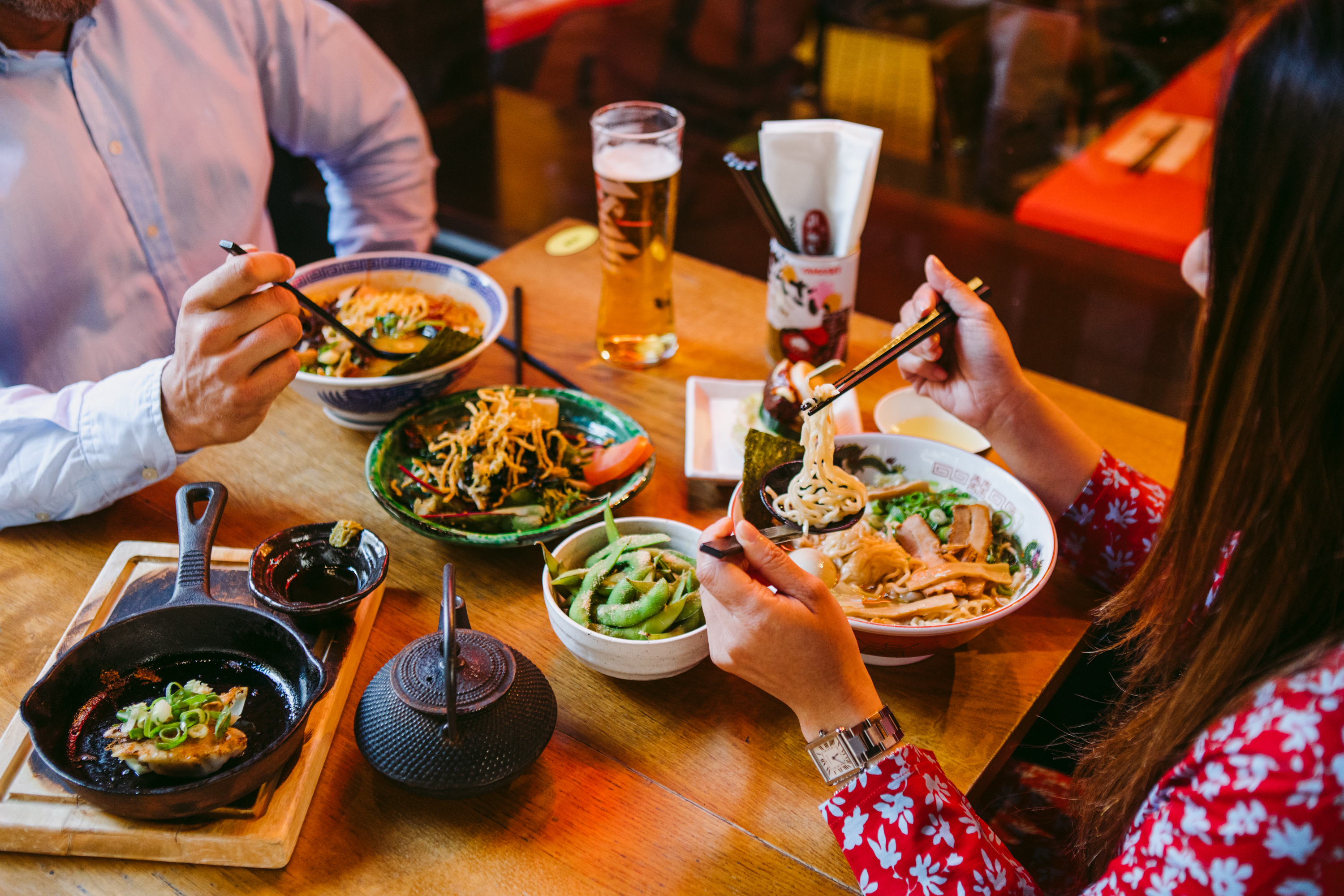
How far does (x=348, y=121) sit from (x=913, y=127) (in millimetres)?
4164

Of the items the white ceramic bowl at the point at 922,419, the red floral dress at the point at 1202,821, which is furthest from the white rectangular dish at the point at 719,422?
the red floral dress at the point at 1202,821

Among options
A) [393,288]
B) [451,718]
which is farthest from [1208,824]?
[393,288]

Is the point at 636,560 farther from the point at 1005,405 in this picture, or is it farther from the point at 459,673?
the point at 1005,405

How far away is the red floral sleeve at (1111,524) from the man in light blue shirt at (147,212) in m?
1.36

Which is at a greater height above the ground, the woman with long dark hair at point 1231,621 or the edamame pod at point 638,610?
the woman with long dark hair at point 1231,621

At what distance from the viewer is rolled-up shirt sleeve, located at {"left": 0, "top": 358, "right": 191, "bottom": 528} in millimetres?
1520

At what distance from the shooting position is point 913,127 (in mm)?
5730

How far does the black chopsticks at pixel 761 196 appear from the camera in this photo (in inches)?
74.3

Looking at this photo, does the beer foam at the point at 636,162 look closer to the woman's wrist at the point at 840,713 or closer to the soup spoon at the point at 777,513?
the soup spoon at the point at 777,513

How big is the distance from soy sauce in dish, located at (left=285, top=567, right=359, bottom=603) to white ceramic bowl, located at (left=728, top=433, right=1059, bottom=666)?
23.1 inches

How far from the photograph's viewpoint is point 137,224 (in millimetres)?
2049

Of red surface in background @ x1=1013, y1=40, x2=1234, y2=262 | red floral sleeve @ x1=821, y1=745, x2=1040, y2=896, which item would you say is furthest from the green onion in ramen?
red surface in background @ x1=1013, y1=40, x2=1234, y2=262

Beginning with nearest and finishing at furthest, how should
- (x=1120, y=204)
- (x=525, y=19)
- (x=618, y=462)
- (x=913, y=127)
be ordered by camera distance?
(x=618, y=462) < (x=1120, y=204) < (x=525, y=19) < (x=913, y=127)

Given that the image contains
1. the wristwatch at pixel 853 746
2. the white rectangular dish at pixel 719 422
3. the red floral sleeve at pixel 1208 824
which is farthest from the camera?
the white rectangular dish at pixel 719 422
